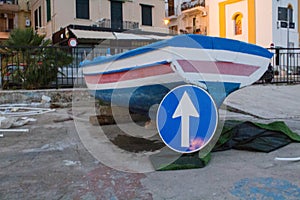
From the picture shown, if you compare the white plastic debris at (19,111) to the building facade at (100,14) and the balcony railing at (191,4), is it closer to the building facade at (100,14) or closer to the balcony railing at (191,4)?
the building facade at (100,14)

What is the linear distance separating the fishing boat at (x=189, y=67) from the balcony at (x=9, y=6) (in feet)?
74.8

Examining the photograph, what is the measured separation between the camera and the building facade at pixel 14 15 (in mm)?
23562

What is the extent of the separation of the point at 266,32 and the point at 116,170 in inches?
786

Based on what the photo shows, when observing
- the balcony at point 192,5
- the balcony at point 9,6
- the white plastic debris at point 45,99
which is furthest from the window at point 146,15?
the white plastic debris at point 45,99

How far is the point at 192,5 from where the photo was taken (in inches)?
953

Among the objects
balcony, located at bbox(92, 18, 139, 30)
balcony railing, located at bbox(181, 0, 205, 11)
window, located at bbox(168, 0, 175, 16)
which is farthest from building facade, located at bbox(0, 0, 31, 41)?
balcony railing, located at bbox(181, 0, 205, 11)

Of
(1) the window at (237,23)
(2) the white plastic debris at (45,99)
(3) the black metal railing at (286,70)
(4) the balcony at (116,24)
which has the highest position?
(1) the window at (237,23)

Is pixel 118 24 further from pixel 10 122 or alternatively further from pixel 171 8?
pixel 10 122

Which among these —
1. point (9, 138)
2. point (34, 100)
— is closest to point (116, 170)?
point (9, 138)

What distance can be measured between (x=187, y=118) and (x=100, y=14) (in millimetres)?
17562

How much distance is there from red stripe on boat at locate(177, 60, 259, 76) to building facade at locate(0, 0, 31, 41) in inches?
908

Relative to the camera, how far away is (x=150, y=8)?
69.2 feet

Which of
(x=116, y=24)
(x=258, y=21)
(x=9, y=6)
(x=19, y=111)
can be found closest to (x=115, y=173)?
(x=19, y=111)

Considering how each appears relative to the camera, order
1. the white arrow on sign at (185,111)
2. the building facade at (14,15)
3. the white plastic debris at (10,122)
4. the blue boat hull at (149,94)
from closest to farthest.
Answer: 1. the white arrow on sign at (185,111)
2. the blue boat hull at (149,94)
3. the white plastic debris at (10,122)
4. the building facade at (14,15)
